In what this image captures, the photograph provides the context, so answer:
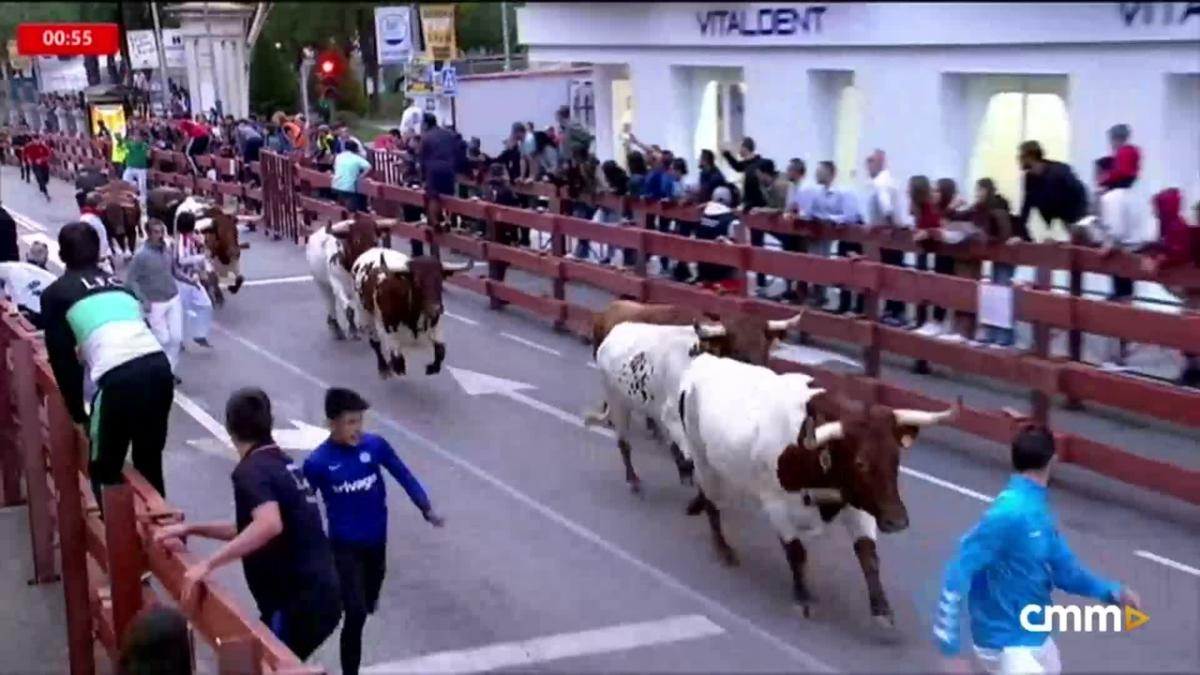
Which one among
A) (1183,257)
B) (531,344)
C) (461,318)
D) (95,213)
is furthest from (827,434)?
(95,213)

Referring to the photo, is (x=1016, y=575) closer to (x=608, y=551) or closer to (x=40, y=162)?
(x=608, y=551)

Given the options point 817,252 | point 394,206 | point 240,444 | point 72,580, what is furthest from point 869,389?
point 394,206

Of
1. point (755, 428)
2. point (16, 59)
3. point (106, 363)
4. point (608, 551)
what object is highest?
point (16, 59)

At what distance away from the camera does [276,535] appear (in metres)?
6.71

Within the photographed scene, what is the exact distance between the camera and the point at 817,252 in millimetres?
18094

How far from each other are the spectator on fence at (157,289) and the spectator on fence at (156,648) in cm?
1076

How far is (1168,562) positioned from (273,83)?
51.8 metres

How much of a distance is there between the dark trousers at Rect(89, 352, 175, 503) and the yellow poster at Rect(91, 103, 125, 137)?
41.4m

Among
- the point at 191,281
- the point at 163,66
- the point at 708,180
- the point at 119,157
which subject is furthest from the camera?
the point at 163,66

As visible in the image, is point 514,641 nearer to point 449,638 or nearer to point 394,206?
point 449,638

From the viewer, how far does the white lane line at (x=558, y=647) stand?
9.21m

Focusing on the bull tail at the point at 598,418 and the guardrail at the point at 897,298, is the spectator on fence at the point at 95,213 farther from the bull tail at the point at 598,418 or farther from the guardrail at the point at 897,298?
the bull tail at the point at 598,418

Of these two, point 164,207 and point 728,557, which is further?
point 164,207

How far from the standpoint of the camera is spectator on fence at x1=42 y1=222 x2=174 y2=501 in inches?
331
